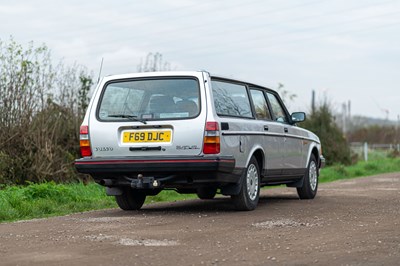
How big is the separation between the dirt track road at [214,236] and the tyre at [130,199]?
0.21 meters

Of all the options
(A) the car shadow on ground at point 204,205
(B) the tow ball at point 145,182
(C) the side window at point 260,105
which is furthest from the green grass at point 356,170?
(B) the tow ball at point 145,182

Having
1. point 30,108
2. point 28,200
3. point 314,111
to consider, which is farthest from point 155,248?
point 314,111

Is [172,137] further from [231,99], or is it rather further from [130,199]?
[130,199]

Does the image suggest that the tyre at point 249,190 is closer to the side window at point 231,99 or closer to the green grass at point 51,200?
the side window at point 231,99

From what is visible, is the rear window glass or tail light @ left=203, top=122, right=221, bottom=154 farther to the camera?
the rear window glass

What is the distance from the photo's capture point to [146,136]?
10.0 metres

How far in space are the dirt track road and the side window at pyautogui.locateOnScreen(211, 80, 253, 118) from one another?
4.37 ft

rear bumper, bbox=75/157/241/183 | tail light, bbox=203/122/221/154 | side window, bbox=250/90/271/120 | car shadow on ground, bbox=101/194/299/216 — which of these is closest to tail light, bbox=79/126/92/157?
rear bumper, bbox=75/157/241/183

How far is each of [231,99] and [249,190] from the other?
124 cm

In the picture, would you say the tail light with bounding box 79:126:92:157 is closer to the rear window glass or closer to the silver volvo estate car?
the silver volvo estate car

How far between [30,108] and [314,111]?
14578 mm

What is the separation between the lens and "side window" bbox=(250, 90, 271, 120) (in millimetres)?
11531

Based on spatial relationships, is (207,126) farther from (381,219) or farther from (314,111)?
(314,111)

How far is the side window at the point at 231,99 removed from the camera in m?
10.3
